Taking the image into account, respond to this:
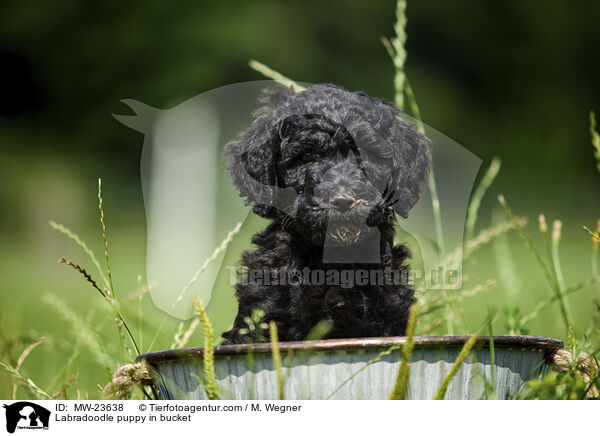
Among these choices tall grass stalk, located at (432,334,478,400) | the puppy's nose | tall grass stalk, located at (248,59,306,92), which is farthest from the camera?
tall grass stalk, located at (248,59,306,92)

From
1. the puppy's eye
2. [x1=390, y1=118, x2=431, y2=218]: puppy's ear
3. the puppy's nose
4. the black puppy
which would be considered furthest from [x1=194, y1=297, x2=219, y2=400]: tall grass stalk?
[x1=390, y1=118, x2=431, y2=218]: puppy's ear

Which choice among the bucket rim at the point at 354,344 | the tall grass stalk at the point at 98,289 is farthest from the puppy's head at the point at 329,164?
the bucket rim at the point at 354,344

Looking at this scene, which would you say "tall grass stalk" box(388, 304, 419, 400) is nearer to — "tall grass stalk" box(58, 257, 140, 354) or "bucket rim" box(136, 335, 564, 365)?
"bucket rim" box(136, 335, 564, 365)

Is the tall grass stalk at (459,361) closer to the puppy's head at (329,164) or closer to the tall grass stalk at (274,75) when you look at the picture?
the puppy's head at (329,164)
